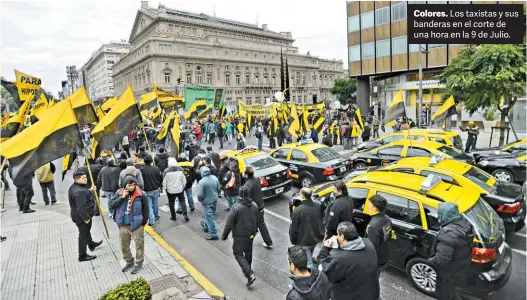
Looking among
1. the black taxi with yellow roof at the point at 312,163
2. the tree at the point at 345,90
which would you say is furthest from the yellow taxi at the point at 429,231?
the tree at the point at 345,90

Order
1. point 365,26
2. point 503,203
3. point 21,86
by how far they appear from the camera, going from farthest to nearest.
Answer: point 365,26 → point 21,86 → point 503,203

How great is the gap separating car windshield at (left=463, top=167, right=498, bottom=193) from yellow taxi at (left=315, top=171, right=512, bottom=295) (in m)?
1.54

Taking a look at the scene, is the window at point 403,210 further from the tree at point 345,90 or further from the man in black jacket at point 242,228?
the tree at point 345,90

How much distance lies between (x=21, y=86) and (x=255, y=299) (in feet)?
38.5

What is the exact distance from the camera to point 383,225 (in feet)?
15.0

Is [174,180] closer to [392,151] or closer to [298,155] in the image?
[298,155]

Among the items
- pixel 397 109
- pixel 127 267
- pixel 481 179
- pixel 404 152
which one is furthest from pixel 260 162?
pixel 397 109

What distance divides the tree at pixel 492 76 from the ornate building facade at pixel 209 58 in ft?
172

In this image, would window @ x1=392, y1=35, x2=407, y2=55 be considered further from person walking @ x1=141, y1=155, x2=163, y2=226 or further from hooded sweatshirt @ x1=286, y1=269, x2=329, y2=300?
hooded sweatshirt @ x1=286, y1=269, x2=329, y2=300

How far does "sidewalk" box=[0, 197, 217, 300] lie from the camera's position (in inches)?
210

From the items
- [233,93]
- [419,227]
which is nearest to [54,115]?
[419,227]

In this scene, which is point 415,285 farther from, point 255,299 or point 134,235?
point 134,235

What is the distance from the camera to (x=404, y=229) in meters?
5.37

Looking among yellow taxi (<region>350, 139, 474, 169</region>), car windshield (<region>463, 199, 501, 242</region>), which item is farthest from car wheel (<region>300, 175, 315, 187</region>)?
car windshield (<region>463, 199, 501, 242</region>)
